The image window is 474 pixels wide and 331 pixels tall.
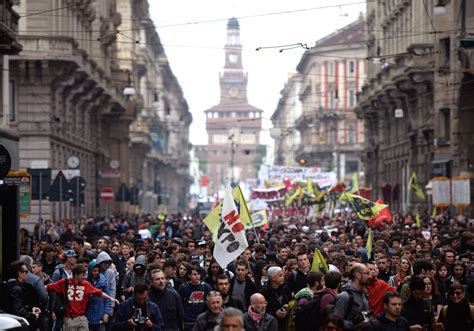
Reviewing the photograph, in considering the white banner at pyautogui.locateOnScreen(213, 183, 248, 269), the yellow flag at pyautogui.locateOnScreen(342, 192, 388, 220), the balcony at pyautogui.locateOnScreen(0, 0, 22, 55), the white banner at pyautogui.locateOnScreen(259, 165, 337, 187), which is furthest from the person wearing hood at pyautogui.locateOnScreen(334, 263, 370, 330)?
the white banner at pyautogui.locateOnScreen(259, 165, 337, 187)

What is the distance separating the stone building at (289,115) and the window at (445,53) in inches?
3647

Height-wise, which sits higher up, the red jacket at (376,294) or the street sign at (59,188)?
the street sign at (59,188)

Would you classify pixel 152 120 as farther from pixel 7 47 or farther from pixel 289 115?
pixel 7 47

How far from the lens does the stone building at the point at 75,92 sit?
48656 millimetres

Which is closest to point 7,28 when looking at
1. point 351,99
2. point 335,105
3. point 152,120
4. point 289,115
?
point 152,120

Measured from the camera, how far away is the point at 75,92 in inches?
2170

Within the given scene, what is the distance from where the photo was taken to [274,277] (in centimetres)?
1540

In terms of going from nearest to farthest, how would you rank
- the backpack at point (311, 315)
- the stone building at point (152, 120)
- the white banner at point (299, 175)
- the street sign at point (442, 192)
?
the backpack at point (311, 315) → the street sign at point (442, 192) → the white banner at point (299, 175) → the stone building at point (152, 120)

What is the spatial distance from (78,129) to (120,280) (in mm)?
39144

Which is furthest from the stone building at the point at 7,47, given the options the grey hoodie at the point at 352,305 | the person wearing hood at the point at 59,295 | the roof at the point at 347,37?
the roof at the point at 347,37

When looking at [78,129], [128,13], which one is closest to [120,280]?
[78,129]

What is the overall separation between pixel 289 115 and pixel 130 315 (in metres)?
152

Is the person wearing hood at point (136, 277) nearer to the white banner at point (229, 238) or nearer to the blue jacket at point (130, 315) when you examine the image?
the white banner at point (229, 238)

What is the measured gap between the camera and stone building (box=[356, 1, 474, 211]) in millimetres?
47906
